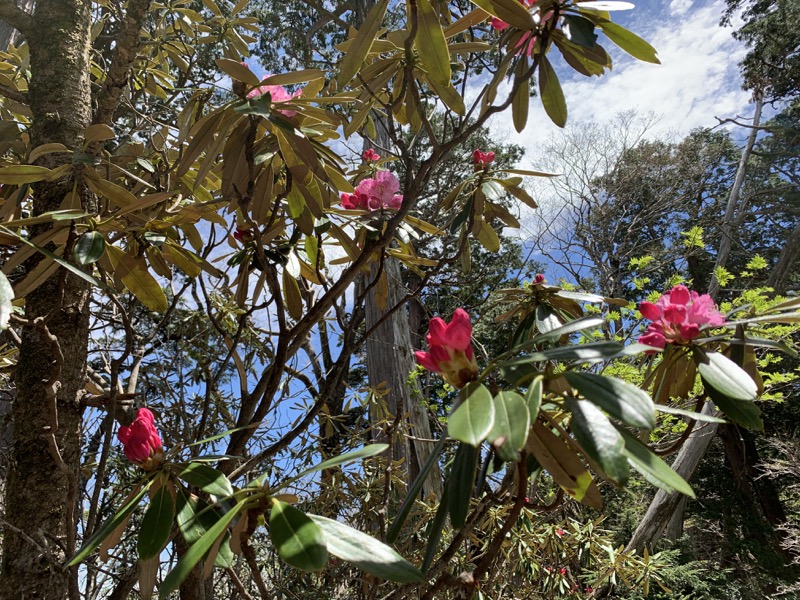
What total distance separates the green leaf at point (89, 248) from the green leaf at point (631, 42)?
721 millimetres

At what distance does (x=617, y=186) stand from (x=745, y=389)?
8391 mm

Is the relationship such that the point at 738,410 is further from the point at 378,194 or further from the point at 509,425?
the point at 378,194

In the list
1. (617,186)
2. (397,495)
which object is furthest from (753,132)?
(397,495)

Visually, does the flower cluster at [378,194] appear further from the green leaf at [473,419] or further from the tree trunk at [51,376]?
the green leaf at [473,419]

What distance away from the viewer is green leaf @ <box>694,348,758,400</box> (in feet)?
1.52

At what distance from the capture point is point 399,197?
1.04 m

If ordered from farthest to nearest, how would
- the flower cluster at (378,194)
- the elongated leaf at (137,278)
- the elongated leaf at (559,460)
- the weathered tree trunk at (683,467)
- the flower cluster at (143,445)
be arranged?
the weathered tree trunk at (683,467) < the flower cluster at (378,194) < the elongated leaf at (137,278) < the flower cluster at (143,445) < the elongated leaf at (559,460)

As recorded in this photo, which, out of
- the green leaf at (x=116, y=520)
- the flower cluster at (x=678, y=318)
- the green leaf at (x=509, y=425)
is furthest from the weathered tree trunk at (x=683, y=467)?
the green leaf at (x=116, y=520)

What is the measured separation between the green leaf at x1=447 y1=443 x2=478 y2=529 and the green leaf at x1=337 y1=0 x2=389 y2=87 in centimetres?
53

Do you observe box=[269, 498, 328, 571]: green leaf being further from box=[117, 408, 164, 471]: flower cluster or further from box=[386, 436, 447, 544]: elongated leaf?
box=[117, 408, 164, 471]: flower cluster

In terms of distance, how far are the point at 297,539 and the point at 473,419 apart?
16 centimetres

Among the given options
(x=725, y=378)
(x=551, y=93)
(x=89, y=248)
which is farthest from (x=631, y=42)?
(x=89, y=248)

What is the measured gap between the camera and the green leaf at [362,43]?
68 cm

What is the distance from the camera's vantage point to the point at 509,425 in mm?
346
